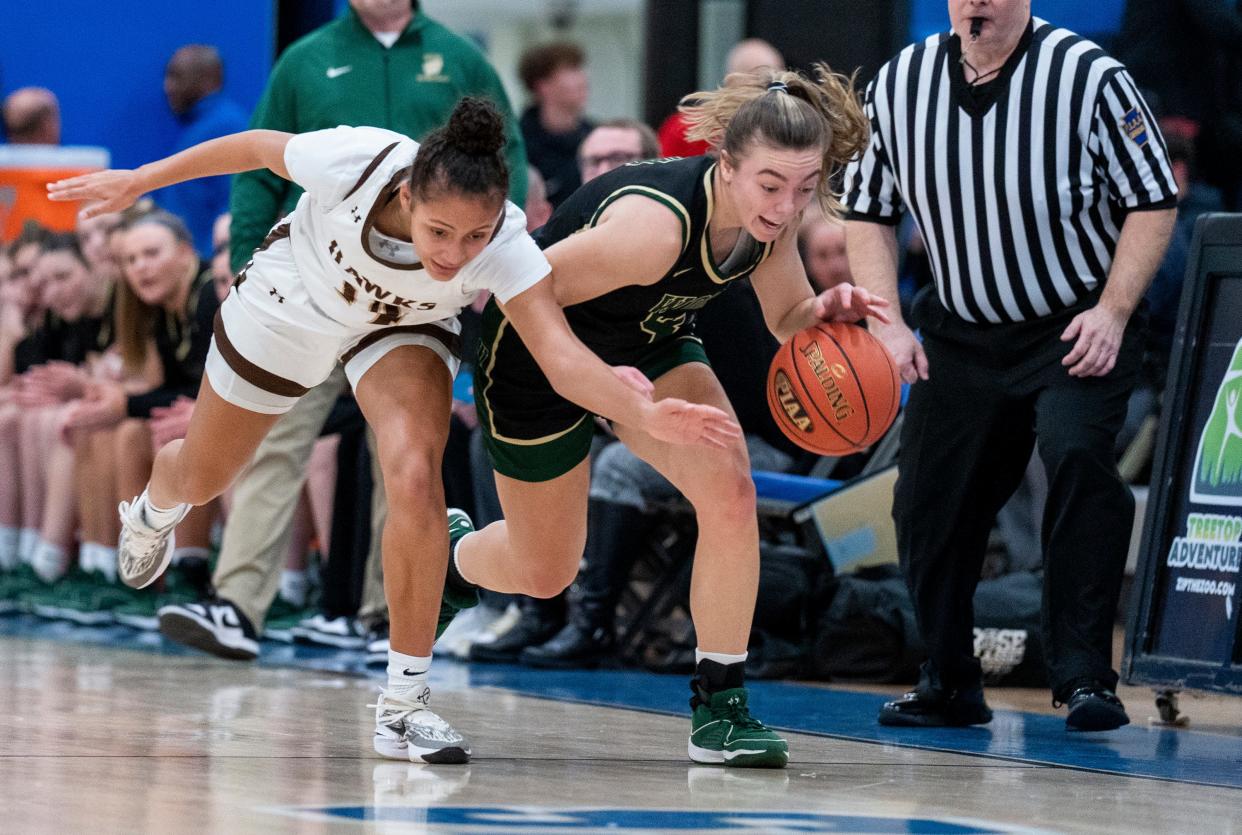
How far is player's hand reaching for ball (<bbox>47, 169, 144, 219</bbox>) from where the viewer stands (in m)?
4.92

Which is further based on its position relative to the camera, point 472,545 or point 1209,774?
point 472,545

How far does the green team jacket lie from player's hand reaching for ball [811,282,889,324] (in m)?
2.65

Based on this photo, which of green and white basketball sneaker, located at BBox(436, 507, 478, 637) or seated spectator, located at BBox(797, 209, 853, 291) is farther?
seated spectator, located at BBox(797, 209, 853, 291)

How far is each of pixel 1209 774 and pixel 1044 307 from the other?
1415 millimetres

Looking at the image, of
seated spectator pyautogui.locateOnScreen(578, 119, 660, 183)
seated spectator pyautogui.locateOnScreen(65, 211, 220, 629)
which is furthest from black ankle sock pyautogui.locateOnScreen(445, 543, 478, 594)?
seated spectator pyautogui.locateOnScreen(65, 211, 220, 629)

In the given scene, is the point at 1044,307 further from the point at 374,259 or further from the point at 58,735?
the point at 58,735

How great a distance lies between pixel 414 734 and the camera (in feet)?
15.0

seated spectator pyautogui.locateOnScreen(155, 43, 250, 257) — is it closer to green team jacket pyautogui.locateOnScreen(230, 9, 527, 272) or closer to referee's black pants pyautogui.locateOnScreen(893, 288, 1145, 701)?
green team jacket pyautogui.locateOnScreen(230, 9, 527, 272)

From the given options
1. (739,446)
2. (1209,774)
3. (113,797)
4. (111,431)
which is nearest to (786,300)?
(739,446)

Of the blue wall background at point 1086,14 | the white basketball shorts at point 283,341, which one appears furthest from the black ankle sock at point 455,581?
the blue wall background at point 1086,14

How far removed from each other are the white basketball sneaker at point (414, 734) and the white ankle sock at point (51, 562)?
5330 millimetres

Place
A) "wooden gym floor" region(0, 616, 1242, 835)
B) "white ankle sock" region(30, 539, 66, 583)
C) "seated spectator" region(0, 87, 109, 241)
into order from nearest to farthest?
"wooden gym floor" region(0, 616, 1242, 835) → "white ankle sock" region(30, 539, 66, 583) → "seated spectator" region(0, 87, 109, 241)

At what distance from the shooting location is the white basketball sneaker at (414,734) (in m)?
4.52

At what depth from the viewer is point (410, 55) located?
7.40m
